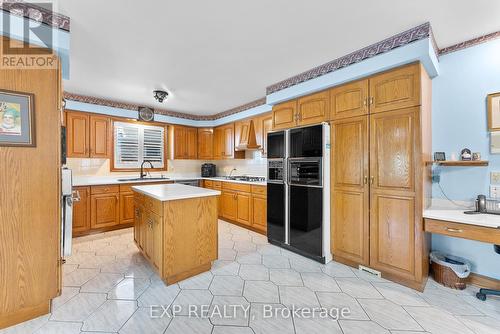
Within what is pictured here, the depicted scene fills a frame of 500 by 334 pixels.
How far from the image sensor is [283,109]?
3164 mm

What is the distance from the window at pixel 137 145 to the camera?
14.2 feet

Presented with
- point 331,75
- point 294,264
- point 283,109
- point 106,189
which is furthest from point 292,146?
point 106,189

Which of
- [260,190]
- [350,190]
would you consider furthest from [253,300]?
[260,190]

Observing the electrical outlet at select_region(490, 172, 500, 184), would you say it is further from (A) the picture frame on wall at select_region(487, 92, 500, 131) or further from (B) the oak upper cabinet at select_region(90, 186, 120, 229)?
(B) the oak upper cabinet at select_region(90, 186, 120, 229)

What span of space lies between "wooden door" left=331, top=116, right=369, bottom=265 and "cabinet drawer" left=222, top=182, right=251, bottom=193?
165 centimetres

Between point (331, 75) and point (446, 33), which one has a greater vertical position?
point (446, 33)

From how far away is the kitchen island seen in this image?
209cm

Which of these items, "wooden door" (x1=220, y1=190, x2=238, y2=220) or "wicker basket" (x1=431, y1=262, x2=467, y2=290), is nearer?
"wicker basket" (x1=431, y1=262, x2=467, y2=290)

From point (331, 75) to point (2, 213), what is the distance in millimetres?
3218

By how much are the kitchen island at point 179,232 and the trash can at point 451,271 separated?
7.45 feet

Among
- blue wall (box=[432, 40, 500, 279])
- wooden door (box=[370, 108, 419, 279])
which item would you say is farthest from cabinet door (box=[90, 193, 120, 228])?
blue wall (box=[432, 40, 500, 279])

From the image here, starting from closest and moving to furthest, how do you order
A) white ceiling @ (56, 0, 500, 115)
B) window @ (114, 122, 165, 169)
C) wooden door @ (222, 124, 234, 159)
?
white ceiling @ (56, 0, 500, 115) < window @ (114, 122, 165, 169) < wooden door @ (222, 124, 234, 159)

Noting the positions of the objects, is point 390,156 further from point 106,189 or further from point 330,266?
point 106,189

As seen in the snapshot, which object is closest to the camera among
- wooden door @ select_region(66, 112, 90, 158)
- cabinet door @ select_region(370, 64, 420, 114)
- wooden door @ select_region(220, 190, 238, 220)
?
cabinet door @ select_region(370, 64, 420, 114)
